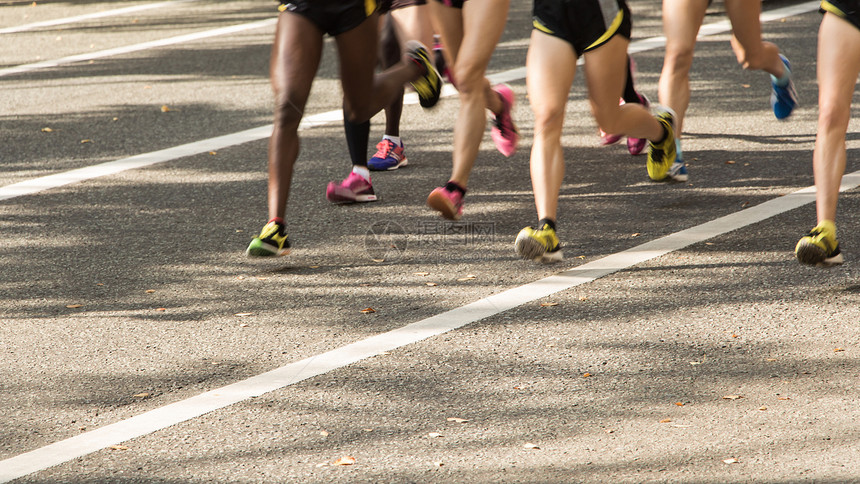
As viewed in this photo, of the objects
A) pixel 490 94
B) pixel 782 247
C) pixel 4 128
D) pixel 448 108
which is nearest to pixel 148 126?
pixel 4 128

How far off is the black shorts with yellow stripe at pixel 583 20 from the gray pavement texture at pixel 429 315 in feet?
3.64

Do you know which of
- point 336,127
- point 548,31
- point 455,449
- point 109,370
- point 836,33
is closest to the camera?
point 455,449

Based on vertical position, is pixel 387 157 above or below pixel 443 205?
below

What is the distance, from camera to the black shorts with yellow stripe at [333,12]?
17.7 feet

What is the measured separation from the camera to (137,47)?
1265 centimetres

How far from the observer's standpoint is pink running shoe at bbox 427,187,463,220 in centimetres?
573

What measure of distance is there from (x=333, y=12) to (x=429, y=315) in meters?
1.67

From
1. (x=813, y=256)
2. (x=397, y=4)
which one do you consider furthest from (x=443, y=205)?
(x=813, y=256)

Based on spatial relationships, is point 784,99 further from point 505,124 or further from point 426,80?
point 426,80

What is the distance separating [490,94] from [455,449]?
3285 millimetres

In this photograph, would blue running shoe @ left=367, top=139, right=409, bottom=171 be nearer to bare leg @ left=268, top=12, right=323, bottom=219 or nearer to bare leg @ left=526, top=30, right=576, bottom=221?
bare leg @ left=268, top=12, right=323, bottom=219

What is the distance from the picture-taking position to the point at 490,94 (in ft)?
20.9

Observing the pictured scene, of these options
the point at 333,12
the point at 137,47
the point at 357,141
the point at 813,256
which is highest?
the point at 333,12

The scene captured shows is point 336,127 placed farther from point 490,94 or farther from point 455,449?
point 455,449
